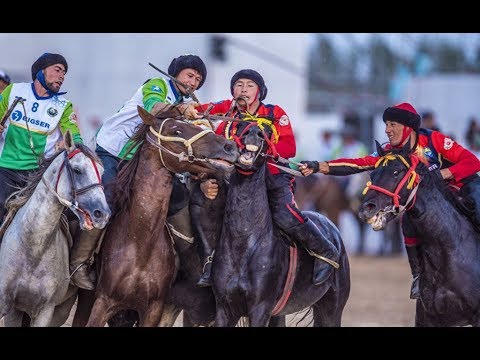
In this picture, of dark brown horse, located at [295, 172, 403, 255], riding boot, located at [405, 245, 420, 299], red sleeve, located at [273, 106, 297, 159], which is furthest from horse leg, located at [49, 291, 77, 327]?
dark brown horse, located at [295, 172, 403, 255]

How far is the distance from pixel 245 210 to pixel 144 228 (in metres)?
0.78

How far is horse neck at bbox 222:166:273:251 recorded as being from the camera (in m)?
8.03

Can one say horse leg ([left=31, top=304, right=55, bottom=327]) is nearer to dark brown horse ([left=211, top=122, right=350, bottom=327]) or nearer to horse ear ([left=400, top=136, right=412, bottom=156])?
dark brown horse ([left=211, top=122, right=350, bottom=327])

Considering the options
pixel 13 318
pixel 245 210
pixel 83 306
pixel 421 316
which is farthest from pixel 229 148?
pixel 421 316

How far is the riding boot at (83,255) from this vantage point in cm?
835

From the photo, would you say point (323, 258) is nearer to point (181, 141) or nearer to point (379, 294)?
point (181, 141)

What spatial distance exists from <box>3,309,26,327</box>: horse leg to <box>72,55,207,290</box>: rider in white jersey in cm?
52

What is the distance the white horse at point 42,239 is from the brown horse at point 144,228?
0.37m

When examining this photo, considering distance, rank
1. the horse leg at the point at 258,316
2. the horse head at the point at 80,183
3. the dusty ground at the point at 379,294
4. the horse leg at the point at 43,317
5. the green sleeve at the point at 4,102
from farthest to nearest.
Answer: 1. the dusty ground at the point at 379,294
2. the green sleeve at the point at 4,102
3. the horse leg at the point at 43,317
4. the horse leg at the point at 258,316
5. the horse head at the point at 80,183

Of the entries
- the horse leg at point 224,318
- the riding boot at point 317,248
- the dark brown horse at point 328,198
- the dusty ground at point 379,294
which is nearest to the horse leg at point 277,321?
the riding boot at point 317,248

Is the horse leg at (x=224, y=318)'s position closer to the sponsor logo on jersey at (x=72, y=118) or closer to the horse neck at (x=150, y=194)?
the horse neck at (x=150, y=194)
